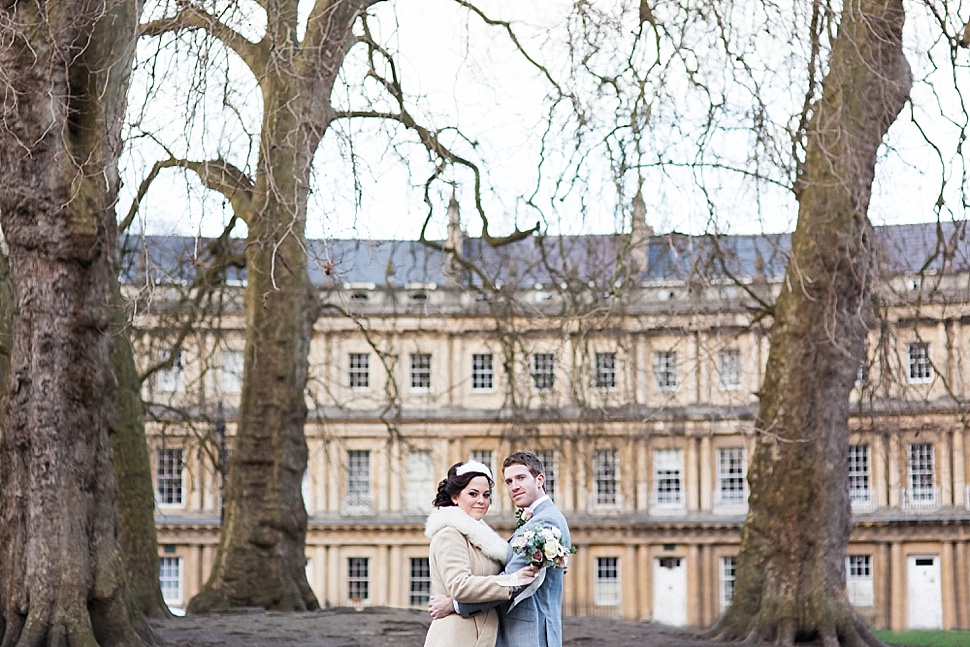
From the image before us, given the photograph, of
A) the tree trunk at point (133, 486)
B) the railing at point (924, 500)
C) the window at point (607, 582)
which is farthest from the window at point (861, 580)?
the tree trunk at point (133, 486)

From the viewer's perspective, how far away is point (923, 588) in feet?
187

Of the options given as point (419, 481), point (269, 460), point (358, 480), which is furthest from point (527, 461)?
point (358, 480)

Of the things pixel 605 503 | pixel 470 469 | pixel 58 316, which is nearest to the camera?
pixel 470 469

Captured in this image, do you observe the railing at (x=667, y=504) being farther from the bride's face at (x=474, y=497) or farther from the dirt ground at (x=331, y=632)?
the bride's face at (x=474, y=497)

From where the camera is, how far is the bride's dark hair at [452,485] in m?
6.03

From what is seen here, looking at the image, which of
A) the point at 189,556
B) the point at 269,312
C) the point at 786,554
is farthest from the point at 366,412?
the point at 786,554

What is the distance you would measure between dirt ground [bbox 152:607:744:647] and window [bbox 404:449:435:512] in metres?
44.6

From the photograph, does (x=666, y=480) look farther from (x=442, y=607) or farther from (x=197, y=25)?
(x=442, y=607)

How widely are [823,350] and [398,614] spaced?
589 cm

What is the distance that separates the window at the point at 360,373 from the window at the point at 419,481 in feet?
11.9

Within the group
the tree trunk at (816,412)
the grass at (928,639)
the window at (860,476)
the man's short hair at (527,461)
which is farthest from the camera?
the window at (860,476)

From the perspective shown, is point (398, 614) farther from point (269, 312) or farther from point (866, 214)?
point (866, 214)

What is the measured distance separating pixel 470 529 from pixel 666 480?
55.2m

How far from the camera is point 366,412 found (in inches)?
2397
